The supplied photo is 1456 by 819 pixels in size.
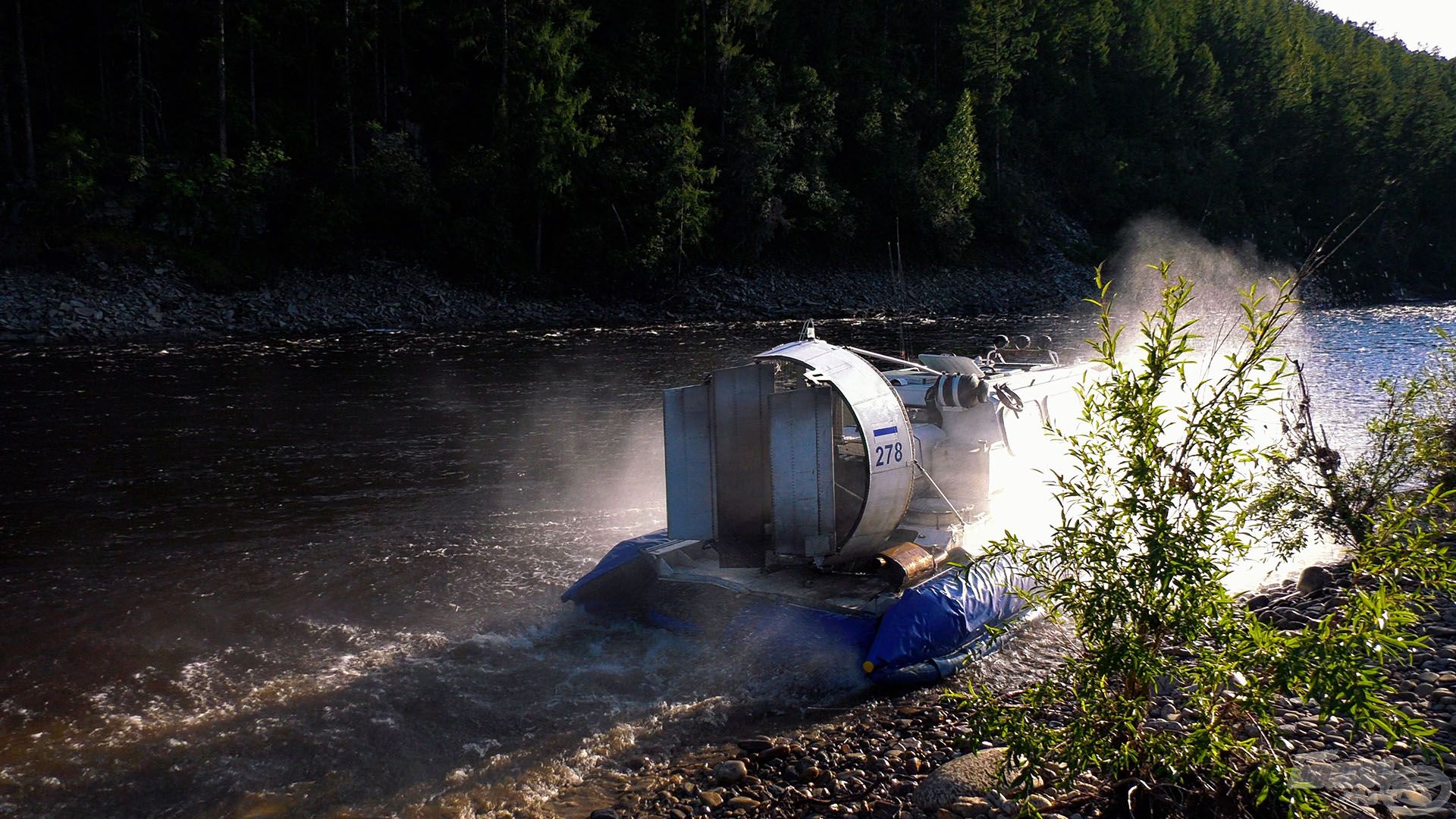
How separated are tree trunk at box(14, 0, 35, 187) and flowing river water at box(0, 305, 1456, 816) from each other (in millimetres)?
22628

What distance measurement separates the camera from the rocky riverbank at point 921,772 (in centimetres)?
612

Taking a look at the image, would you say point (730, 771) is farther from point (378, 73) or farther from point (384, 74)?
point (378, 73)

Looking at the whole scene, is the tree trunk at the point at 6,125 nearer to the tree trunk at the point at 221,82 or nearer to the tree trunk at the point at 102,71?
the tree trunk at the point at 102,71

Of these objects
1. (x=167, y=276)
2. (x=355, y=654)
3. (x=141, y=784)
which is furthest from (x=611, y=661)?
(x=167, y=276)

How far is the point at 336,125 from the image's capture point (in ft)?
162

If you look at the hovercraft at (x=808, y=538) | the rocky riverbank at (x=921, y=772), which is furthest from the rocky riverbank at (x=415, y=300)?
the rocky riverbank at (x=921, y=772)

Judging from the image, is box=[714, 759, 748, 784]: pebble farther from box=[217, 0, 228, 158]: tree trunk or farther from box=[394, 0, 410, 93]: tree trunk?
box=[394, 0, 410, 93]: tree trunk

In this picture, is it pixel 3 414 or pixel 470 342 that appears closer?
pixel 3 414

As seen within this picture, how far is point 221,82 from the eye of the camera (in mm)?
44562

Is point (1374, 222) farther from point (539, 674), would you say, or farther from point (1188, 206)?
point (539, 674)

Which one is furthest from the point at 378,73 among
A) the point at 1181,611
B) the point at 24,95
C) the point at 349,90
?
the point at 1181,611

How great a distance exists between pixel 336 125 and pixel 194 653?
150 feet

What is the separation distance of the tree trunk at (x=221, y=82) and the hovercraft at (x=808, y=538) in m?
41.9

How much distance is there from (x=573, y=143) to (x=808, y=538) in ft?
139
